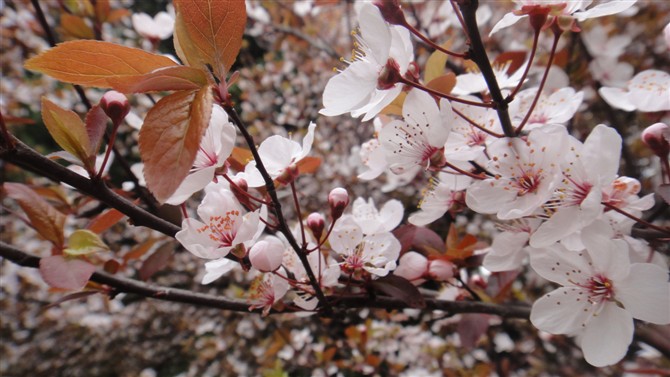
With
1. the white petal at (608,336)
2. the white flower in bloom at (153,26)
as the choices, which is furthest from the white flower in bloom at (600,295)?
the white flower in bloom at (153,26)

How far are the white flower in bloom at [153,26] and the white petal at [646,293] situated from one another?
1217mm

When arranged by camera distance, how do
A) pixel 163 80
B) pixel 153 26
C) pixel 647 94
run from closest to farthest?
pixel 163 80 → pixel 647 94 → pixel 153 26

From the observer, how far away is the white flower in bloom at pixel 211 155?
55 centimetres

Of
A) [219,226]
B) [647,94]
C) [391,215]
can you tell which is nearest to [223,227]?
[219,226]

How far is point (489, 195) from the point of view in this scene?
2.00ft

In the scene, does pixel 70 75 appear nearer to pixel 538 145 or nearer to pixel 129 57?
pixel 129 57

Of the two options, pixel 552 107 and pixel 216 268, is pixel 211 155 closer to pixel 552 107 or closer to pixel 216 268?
pixel 216 268

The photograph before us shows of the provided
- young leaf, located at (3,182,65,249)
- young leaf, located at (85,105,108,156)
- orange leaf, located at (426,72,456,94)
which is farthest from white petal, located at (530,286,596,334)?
young leaf, located at (3,182,65,249)

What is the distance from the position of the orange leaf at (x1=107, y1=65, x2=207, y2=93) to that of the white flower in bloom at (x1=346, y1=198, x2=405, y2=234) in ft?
1.21

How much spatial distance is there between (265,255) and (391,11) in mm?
366

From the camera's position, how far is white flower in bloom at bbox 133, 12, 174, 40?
1257 millimetres

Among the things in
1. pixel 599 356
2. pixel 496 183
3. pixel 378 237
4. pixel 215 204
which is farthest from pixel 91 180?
pixel 599 356

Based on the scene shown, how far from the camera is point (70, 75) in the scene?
0.46 m

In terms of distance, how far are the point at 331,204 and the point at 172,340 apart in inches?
119
